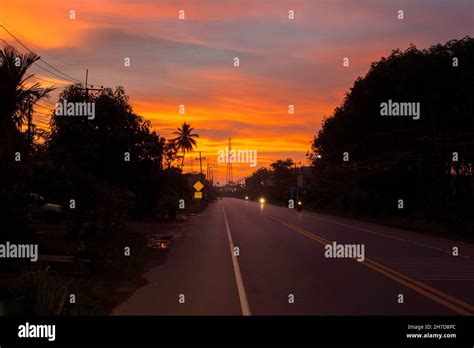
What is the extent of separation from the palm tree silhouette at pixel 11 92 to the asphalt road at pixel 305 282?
14.8 ft

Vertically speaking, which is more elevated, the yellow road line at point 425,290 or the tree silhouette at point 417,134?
the tree silhouette at point 417,134

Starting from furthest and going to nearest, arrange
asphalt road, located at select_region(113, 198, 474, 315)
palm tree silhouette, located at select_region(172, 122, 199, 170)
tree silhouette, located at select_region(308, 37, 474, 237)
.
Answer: palm tree silhouette, located at select_region(172, 122, 199, 170)
tree silhouette, located at select_region(308, 37, 474, 237)
asphalt road, located at select_region(113, 198, 474, 315)

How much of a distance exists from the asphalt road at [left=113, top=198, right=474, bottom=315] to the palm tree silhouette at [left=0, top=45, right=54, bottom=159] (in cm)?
450

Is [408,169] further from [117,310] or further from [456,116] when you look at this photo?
[117,310]

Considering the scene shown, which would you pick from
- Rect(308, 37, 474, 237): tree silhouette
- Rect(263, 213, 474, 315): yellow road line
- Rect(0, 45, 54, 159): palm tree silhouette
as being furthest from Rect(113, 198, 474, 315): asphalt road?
Rect(308, 37, 474, 237): tree silhouette

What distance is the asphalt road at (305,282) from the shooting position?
10180mm

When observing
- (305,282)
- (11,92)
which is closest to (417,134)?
(305,282)

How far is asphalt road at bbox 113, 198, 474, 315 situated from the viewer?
1018 cm

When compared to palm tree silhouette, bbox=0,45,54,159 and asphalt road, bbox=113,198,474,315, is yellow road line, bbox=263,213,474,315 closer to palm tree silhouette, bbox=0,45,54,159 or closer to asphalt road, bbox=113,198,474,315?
asphalt road, bbox=113,198,474,315

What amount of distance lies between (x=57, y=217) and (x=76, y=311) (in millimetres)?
24249

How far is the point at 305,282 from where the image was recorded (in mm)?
13125

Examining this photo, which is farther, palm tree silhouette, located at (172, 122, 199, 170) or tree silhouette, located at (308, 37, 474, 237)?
palm tree silhouette, located at (172, 122, 199, 170)

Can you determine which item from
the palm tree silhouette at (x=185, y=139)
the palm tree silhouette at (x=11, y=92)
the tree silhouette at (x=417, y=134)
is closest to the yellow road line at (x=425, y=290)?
the palm tree silhouette at (x=11, y=92)

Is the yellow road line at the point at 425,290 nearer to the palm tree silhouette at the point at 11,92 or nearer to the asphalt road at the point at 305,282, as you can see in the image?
the asphalt road at the point at 305,282
